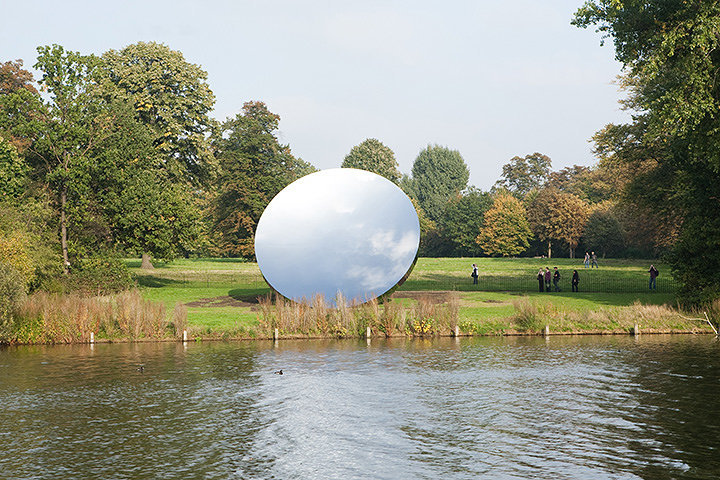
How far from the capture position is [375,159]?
349ft

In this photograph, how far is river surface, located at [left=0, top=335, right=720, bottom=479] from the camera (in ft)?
47.4

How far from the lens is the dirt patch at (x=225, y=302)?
39625 millimetres

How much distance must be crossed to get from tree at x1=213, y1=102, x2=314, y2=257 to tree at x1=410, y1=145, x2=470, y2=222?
59.6m

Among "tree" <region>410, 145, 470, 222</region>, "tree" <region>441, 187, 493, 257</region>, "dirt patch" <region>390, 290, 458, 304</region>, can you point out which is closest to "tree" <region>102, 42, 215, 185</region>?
"dirt patch" <region>390, 290, 458, 304</region>

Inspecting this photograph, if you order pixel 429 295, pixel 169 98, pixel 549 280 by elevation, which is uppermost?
pixel 169 98

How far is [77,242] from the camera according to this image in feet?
140

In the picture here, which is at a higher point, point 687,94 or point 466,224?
point 687,94

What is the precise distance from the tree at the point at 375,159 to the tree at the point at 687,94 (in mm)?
67881

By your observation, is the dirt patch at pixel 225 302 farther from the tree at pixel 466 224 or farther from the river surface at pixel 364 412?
the tree at pixel 466 224

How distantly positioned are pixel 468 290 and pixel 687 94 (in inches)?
807

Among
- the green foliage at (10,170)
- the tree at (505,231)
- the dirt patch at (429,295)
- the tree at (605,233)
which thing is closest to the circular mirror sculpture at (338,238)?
the dirt patch at (429,295)

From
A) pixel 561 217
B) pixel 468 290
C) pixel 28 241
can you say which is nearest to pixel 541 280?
pixel 468 290

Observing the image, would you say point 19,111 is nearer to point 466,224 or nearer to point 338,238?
point 338,238

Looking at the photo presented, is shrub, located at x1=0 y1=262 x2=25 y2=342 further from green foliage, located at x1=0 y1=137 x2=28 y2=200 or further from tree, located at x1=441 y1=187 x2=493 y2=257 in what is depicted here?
tree, located at x1=441 y1=187 x2=493 y2=257
